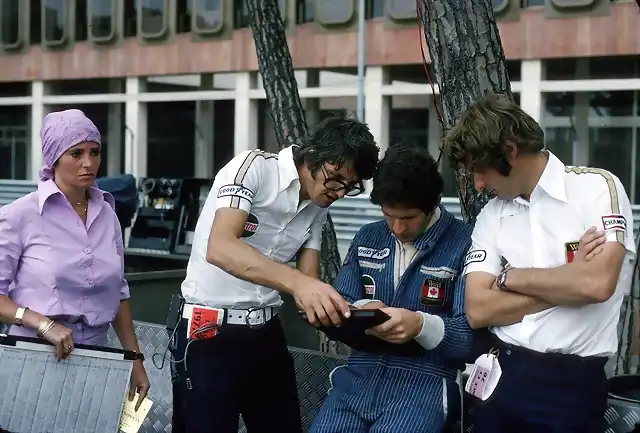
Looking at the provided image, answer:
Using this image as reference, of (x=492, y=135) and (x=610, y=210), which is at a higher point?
(x=492, y=135)

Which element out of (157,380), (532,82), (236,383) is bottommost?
(157,380)

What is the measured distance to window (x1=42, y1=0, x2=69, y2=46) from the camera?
2406 centimetres

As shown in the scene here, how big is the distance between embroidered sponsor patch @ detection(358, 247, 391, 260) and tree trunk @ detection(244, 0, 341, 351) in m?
2.54

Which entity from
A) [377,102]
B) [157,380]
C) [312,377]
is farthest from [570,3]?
[312,377]

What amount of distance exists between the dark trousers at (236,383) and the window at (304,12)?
17.6 m

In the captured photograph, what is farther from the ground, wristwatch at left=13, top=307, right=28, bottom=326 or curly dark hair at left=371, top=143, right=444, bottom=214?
curly dark hair at left=371, top=143, right=444, bottom=214

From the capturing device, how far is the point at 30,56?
24.7m

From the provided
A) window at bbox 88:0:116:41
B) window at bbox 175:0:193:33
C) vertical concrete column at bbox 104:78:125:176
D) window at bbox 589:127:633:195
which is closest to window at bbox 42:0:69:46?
window at bbox 88:0:116:41

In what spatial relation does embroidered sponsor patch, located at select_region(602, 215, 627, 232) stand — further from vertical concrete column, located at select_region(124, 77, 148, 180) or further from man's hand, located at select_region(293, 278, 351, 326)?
vertical concrete column, located at select_region(124, 77, 148, 180)

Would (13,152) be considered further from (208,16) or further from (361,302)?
(361,302)

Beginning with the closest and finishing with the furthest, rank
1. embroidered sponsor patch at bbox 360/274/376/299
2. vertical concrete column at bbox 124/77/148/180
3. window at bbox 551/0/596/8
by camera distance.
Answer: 1. embroidered sponsor patch at bbox 360/274/376/299
2. window at bbox 551/0/596/8
3. vertical concrete column at bbox 124/77/148/180

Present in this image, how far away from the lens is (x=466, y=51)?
355 cm

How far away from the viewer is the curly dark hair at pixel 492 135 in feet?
8.54

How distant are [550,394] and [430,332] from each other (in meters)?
0.40
